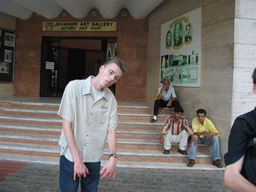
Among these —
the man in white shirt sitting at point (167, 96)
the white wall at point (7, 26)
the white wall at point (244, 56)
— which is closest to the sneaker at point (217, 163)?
the white wall at point (244, 56)

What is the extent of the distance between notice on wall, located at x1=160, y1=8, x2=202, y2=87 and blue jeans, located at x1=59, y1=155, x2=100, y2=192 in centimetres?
431

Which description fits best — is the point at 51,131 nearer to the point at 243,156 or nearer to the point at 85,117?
the point at 85,117

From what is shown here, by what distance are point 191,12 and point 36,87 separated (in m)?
6.91

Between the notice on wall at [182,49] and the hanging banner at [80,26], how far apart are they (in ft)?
8.26

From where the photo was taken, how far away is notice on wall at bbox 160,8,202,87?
547 centimetres

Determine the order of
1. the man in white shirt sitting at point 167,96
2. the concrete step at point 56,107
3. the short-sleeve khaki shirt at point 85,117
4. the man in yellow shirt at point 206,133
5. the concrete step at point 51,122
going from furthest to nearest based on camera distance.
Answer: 1. the concrete step at point 56,107
2. the man in white shirt sitting at point 167,96
3. the concrete step at point 51,122
4. the man in yellow shirt at point 206,133
5. the short-sleeve khaki shirt at point 85,117

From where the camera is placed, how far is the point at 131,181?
347 centimetres

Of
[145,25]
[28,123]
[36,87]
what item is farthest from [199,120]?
[36,87]

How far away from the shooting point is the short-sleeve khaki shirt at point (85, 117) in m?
1.51

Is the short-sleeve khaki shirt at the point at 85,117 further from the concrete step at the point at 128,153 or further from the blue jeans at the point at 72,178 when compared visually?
the concrete step at the point at 128,153

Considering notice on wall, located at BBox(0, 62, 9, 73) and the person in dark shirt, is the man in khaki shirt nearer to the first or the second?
the person in dark shirt

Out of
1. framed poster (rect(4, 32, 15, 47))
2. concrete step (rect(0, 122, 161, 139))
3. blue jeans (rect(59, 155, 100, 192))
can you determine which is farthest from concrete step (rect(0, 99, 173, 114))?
blue jeans (rect(59, 155, 100, 192))

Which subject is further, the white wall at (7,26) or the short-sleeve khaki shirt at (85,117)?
the white wall at (7,26)

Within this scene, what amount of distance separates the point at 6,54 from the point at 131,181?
806cm
